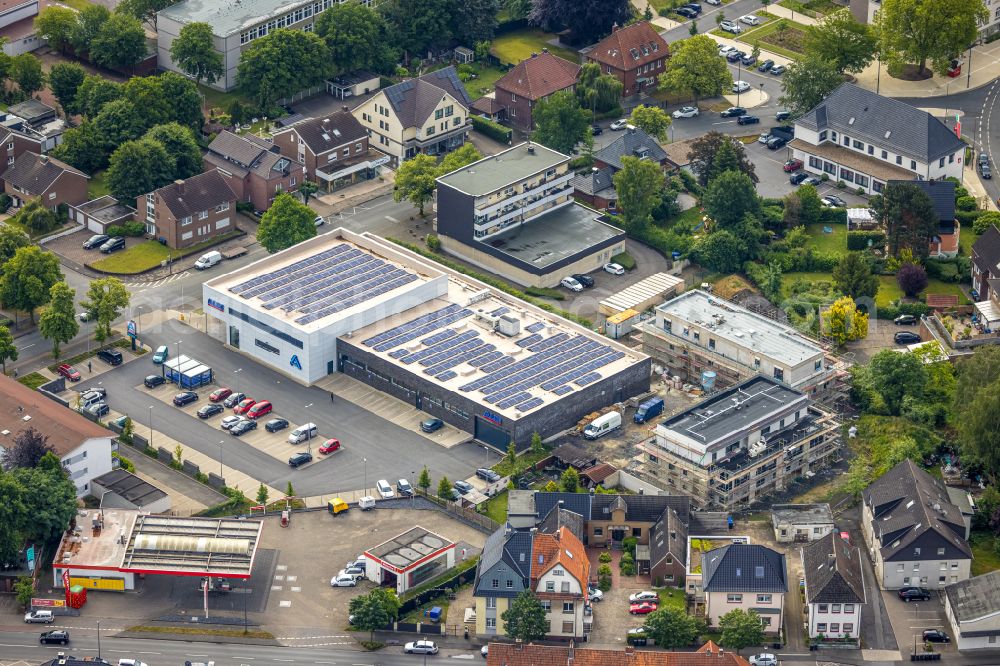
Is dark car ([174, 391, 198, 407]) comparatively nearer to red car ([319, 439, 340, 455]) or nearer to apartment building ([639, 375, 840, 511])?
red car ([319, 439, 340, 455])

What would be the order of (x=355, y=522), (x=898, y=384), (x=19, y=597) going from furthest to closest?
1. (x=898, y=384)
2. (x=355, y=522)
3. (x=19, y=597)

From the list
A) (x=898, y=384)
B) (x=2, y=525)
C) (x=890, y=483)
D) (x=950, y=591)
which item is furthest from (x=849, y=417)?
(x=2, y=525)

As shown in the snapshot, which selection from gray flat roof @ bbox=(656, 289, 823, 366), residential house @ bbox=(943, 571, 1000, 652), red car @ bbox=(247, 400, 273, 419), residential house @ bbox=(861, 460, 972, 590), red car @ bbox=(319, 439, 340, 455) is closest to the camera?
residential house @ bbox=(943, 571, 1000, 652)

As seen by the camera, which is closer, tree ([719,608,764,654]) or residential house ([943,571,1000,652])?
tree ([719,608,764,654])

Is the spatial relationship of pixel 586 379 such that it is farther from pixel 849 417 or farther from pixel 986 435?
pixel 986 435

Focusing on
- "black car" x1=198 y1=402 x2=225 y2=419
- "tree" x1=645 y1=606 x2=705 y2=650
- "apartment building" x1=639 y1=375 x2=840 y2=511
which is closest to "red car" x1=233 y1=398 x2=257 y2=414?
"black car" x1=198 y1=402 x2=225 y2=419

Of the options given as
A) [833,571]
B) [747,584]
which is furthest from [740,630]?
[833,571]
